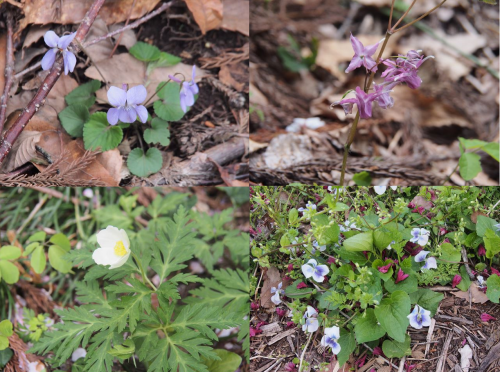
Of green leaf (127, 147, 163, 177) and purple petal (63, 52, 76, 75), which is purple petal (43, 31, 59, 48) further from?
green leaf (127, 147, 163, 177)

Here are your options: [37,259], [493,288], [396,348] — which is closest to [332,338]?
[396,348]

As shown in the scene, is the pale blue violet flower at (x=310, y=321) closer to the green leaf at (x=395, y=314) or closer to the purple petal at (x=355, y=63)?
the green leaf at (x=395, y=314)

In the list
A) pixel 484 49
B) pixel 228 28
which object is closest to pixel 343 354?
pixel 228 28

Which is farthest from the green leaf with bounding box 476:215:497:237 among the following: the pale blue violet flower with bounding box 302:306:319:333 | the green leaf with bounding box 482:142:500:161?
the pale blue violet flower with bounding box 302:306:319:333

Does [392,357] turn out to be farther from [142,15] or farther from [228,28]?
[142,15]

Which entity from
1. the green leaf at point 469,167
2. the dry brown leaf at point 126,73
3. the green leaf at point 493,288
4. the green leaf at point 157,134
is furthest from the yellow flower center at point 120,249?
the green leaf at point 469,167

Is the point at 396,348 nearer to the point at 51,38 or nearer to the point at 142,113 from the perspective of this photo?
the point at 142,113
